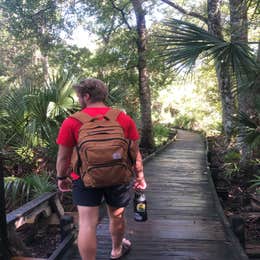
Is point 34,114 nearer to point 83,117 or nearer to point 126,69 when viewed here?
point 83,117

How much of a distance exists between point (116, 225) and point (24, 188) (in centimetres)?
332

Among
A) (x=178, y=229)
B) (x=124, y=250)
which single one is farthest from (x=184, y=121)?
(x=124, y=250)

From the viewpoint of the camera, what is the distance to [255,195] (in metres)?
8.36

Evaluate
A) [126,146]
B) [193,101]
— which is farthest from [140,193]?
[193,101]

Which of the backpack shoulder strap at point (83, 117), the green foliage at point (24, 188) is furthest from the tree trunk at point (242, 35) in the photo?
the backpack shoulder strap at point (83, 117)

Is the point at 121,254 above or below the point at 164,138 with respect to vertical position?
above

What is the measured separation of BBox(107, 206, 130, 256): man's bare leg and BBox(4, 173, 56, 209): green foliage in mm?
2699

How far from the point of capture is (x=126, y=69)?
1397 centimetres

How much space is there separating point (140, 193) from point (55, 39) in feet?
37.2

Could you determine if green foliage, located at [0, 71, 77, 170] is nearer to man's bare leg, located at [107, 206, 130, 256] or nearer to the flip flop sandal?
the flip flop sandal

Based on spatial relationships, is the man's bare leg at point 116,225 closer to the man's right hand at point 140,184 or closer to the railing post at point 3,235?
the man's right hand at point 140,184

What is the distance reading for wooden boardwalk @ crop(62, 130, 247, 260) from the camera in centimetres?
429

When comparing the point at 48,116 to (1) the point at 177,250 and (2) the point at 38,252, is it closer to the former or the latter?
(2) the point at 38,252

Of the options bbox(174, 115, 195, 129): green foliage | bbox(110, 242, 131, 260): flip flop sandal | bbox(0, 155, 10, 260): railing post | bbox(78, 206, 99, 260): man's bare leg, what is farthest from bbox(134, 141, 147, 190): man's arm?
bbox(174, 115, 195, 129): green foliage
